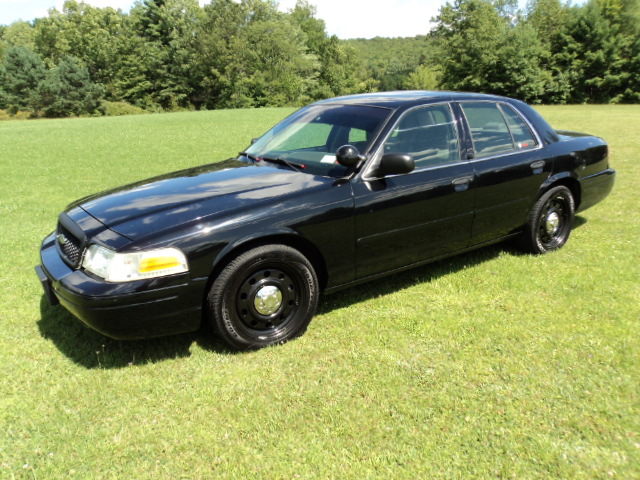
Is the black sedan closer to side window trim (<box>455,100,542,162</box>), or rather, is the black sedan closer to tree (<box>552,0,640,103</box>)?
side window trim (<box>455,100,542,162</box>)

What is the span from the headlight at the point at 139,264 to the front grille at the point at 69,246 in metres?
0.27

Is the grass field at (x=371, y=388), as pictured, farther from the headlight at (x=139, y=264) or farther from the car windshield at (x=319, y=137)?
the car windshield at (x=319, y=137)

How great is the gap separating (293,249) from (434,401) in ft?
→ 4.26

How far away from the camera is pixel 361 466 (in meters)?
2.43

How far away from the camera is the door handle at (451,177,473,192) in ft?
13.6

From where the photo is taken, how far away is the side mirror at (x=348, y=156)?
3.65 m

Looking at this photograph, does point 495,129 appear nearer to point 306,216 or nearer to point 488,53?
point 306,216

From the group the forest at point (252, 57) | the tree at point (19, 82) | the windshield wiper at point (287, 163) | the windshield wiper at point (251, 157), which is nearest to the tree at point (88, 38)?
the forest at point (252, 57)

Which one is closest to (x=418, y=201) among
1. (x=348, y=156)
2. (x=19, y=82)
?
(x=348, y=156)

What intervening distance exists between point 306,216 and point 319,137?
1102 millimetres

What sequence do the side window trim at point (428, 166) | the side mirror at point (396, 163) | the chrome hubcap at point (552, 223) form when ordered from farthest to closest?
the chrome hubcap at point (552, 223)
the side window trim at point (428, 166)
the side mirror at point (396, 163)

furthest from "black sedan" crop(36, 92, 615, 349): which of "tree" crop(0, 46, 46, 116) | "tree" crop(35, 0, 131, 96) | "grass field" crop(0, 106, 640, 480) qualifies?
"tree" crop(35, 0, 131, 96)

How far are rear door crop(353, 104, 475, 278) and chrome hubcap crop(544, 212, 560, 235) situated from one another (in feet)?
3.98

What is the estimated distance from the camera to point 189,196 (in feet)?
11.5
